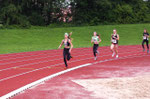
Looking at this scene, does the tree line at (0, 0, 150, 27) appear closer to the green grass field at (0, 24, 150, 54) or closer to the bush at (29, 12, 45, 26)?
the bush at (29, 12, 45, 26)

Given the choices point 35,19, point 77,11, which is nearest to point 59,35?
point 35,19

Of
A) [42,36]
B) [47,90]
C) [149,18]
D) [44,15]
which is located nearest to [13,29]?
[42,36]

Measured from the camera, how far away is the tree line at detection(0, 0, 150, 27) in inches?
1921

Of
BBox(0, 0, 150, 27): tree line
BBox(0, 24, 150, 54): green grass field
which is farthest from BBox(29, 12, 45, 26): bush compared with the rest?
BBox(0, 24, 150, 54): green grass field

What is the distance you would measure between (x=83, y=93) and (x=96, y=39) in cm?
852

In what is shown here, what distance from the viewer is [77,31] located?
132ft

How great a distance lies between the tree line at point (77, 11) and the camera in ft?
160

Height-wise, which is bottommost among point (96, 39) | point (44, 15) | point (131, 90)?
point (131, 90)

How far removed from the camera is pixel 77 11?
56.3m

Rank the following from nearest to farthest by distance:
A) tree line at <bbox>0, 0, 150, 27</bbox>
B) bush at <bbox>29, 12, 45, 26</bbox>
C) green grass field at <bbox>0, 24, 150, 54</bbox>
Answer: green grass field at <bbox>0, 24, 150, 54</bbox> < tree line at <bbox>0, 0, 150, 27</bbox> < bush at <bbox>29, 12, 45, 26</bbox>

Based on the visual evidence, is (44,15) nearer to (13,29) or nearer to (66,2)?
(66,2)

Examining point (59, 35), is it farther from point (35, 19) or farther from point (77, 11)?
point (77, 11)

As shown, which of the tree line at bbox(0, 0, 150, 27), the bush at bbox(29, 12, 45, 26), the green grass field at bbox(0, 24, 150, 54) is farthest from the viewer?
the bush at bbox(29, 12, 45, 26)

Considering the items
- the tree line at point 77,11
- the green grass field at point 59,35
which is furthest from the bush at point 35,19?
the green grass field at point 59,35
